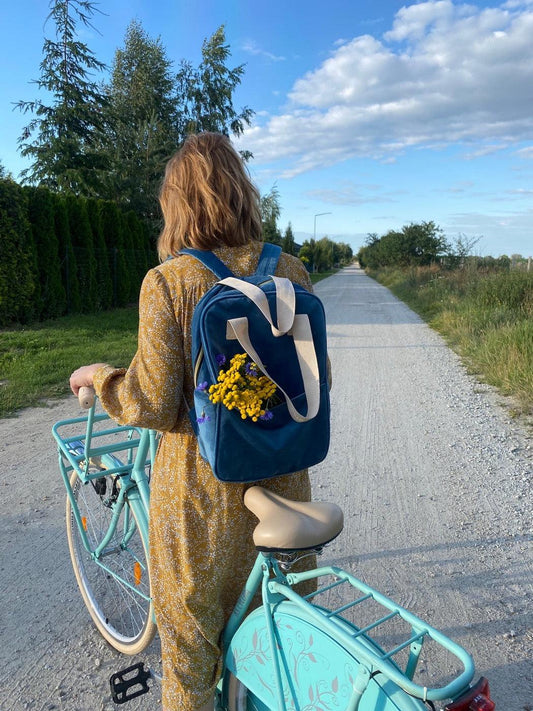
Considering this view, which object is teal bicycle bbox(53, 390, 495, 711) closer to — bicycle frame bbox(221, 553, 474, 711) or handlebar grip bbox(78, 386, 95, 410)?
bicycle frame bbox(221, 553, 474, 711)

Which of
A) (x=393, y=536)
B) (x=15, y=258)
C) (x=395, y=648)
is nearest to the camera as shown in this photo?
(x=395, y=648)

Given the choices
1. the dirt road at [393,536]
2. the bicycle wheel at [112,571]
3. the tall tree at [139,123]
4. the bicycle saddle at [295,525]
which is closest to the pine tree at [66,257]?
the tall tree at [139,123]

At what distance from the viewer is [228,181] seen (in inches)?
65.5

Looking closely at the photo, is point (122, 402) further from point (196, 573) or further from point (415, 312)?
point (415, 312)

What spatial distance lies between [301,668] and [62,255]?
1286 cm

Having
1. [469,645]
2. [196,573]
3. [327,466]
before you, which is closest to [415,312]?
[327,466]

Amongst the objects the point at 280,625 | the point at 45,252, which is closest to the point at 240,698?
the point at 280,625

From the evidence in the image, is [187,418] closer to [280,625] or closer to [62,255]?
[280,625]

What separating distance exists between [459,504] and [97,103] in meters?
19.9

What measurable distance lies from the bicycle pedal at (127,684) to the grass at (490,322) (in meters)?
4.95

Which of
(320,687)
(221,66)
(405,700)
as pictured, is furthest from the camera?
(221,66)

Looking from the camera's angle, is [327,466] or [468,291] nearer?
[327,466]

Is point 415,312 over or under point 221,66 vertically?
under

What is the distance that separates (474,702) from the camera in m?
1.07
